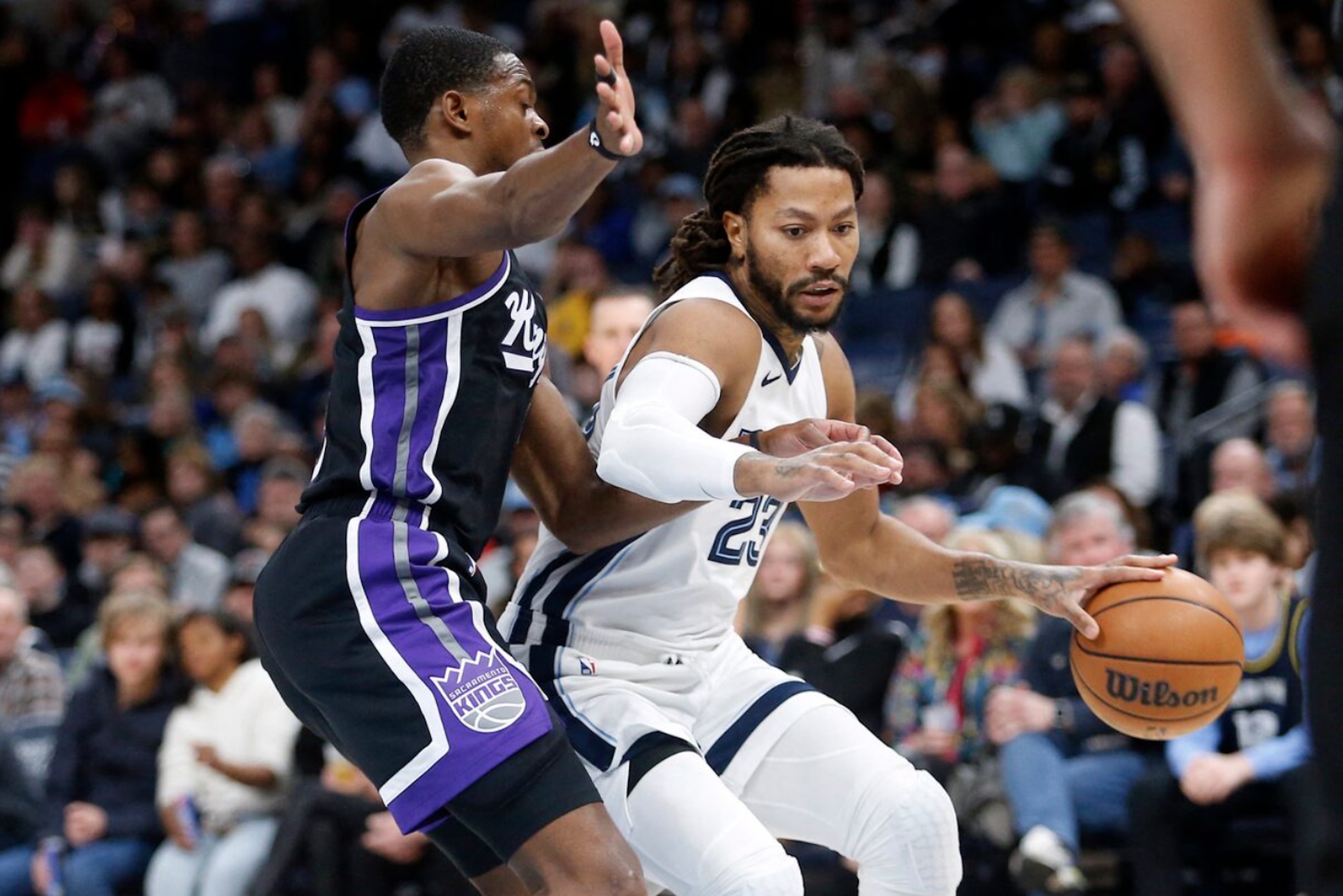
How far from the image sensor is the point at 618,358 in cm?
Answer: 582

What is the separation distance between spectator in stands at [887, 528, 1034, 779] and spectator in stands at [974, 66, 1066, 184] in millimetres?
4878

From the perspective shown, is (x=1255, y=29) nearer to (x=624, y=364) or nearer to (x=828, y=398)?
(x=624, y=364)

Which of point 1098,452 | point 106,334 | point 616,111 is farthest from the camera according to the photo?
point 106,334

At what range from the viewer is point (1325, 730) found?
1610 mm

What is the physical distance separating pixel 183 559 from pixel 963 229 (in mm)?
5084

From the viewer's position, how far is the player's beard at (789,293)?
395 centimetres

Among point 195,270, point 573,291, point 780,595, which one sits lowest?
point 780,595

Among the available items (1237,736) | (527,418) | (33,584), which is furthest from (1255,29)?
(33,584)

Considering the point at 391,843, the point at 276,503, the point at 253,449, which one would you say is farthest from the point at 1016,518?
the point at 253,449

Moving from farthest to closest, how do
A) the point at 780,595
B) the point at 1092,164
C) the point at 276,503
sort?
the point at 1092,164
the point at 276,503
the point at 780,595

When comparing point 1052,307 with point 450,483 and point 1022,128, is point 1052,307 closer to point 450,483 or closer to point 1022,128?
point 1022,128

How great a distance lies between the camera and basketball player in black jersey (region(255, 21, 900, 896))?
3.32 metres

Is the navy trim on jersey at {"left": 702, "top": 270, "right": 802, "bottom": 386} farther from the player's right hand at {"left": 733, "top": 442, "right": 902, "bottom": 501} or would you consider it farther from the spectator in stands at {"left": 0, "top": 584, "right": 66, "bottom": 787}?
the spectator in stands at {"left": 0, "top": 584, "right": 66, "bottom": 787}

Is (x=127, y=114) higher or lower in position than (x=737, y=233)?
lower
